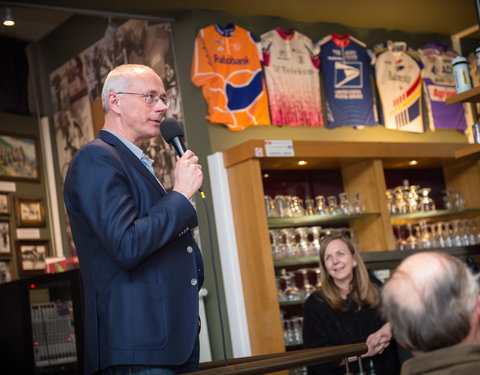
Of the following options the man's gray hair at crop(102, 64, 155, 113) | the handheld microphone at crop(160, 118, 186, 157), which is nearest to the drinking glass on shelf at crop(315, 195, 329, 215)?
the handheld microphone at crop(160, 118, 186, 157)

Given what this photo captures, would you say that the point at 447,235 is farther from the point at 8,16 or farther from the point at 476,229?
the point at 8,16

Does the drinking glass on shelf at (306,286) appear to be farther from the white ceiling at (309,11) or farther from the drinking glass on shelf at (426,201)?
the white ceiling at (309,11)

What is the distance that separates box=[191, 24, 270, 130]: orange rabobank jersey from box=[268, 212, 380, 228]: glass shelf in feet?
2.74

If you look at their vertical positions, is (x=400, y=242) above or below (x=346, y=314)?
above

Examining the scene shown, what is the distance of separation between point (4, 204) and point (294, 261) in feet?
8.81

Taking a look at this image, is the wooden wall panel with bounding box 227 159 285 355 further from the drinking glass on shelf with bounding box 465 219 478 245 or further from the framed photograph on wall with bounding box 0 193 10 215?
the framed photograph on wall with bounding box 0 193 10 215

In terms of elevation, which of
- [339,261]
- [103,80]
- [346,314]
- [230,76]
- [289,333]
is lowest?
[289,333]

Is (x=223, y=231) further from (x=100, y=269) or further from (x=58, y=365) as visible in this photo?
(x=100, y=269)

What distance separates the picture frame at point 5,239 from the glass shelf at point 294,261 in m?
2.50

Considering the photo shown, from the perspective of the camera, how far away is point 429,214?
20.4ft

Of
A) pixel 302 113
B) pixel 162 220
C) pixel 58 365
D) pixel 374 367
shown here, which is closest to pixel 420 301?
pixel 162 220

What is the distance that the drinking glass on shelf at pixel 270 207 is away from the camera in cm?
524

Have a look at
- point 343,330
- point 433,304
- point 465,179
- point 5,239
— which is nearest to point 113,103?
point 433,304

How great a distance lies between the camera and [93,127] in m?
6.52
